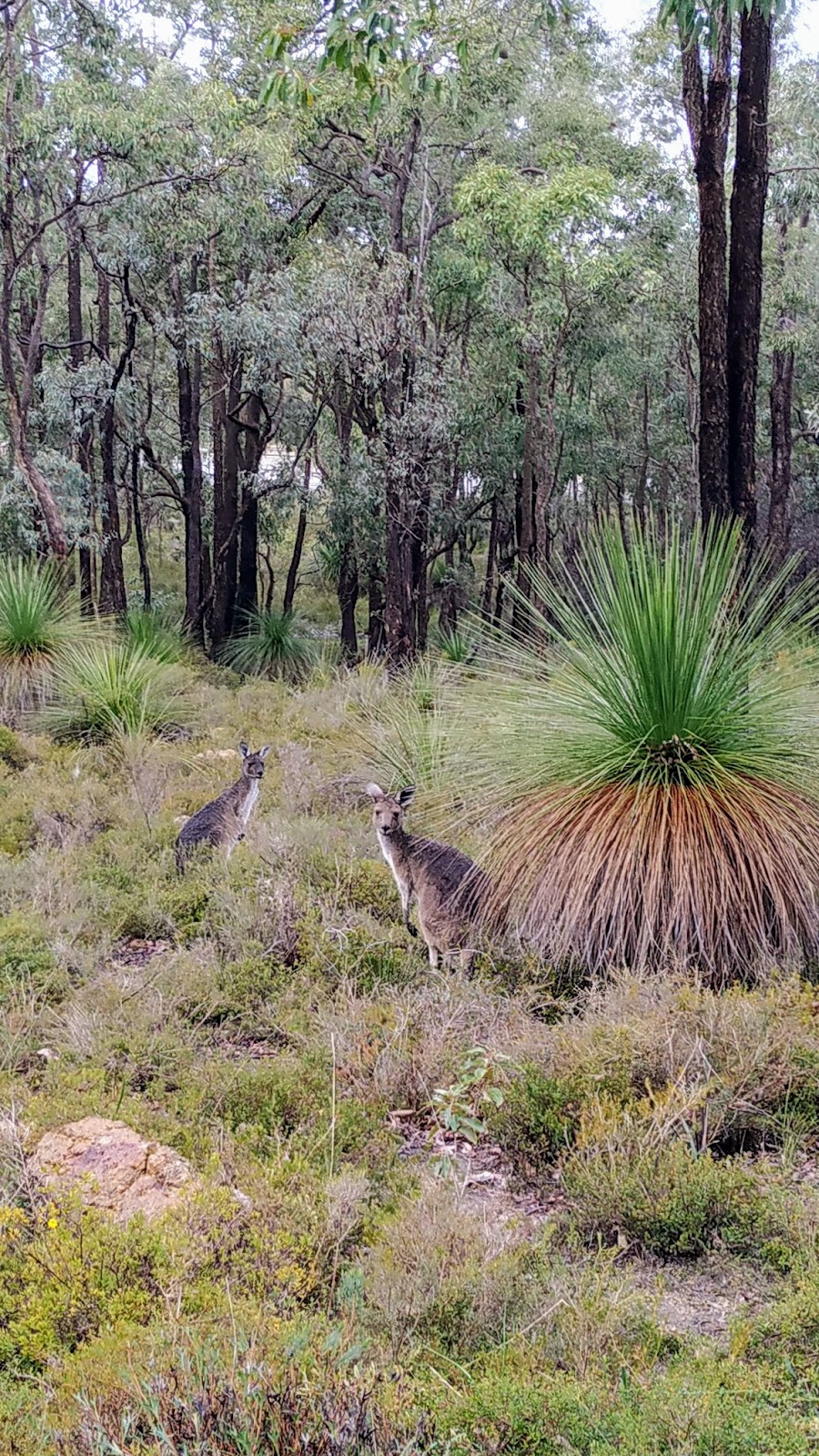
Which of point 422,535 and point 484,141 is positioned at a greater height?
point 484,141

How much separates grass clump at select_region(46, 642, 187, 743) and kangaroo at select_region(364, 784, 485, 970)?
540 centimetres

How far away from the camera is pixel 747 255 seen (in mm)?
10781

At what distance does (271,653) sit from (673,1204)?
16.1m

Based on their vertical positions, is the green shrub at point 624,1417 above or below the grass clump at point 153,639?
below

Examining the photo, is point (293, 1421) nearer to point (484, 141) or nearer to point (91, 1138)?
point (91, 1138)

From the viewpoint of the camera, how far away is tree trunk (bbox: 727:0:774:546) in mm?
10516

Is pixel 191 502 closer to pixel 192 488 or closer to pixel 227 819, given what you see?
pixel 192 488

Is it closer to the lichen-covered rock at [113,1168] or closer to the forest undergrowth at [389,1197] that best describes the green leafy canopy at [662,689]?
the forest undergrowth at [389,1197]

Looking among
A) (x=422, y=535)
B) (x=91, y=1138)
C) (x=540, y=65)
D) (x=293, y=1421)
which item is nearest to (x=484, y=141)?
(x=540, y=65)

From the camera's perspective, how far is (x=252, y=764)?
807 cm

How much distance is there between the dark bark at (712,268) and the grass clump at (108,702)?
574 cm

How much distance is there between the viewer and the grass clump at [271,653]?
18.8m

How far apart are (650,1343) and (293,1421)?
102cm

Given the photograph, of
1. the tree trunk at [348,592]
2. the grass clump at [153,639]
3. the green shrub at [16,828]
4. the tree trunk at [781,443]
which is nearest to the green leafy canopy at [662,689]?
the green shrub at [16,828]
